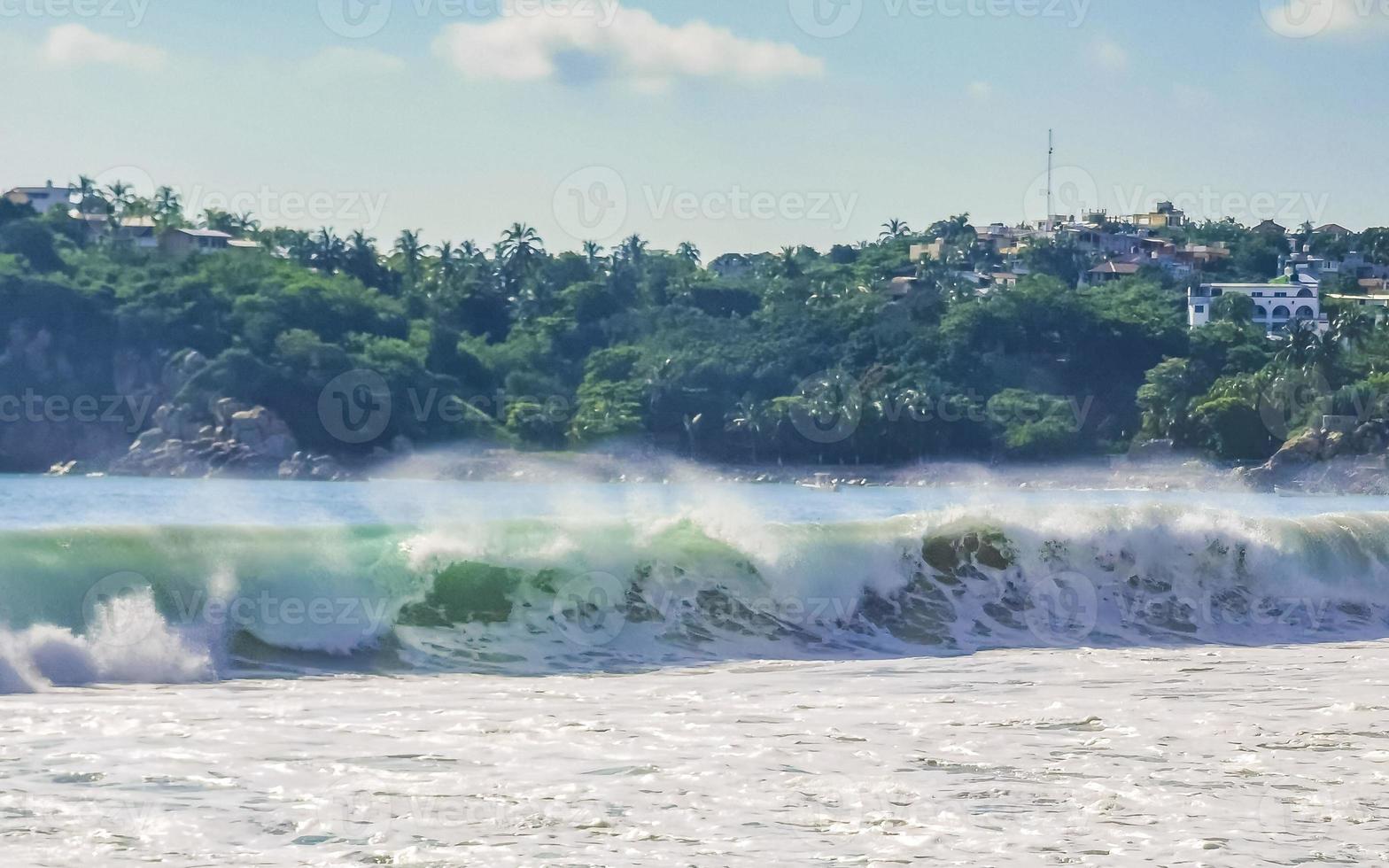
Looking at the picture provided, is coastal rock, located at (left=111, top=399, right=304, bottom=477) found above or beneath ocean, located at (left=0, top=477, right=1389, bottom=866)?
beneath

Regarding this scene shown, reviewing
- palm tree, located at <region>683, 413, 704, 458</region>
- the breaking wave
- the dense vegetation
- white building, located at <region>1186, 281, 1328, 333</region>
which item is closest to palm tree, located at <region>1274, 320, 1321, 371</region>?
the dense vegetation

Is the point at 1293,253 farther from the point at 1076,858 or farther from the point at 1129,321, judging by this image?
the point at 1076,858

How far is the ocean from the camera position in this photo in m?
9.41

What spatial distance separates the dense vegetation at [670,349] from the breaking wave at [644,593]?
3739 inches

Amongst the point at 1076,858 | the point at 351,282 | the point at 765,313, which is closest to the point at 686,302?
the point at 765,313

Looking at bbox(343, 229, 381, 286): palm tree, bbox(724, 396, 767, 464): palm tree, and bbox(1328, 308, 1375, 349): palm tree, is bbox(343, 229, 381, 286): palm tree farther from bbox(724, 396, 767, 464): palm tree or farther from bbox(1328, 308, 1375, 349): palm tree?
bbox(1328, 308, 1375, 349): palm tree

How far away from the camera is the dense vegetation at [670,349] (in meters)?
118

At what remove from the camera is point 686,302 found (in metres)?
140

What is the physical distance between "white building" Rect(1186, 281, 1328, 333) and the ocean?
116383 millimetres

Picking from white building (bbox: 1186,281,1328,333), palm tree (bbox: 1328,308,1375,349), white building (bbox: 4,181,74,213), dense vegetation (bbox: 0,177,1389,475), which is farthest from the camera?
white building (bbox: 4,181,74,213)

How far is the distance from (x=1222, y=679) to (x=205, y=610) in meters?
9.18

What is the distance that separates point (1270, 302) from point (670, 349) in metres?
49.6

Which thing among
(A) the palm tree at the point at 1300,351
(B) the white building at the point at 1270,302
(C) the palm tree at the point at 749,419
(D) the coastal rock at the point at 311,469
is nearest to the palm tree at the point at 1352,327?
(A) the palm tree at the point at 1300,351

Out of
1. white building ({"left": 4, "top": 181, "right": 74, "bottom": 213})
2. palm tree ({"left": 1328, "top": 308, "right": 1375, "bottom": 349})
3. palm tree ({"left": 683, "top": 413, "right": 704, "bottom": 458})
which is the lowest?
palm tree ({"left": 683, "top": 413, "right": 704, "bottom": 458})
